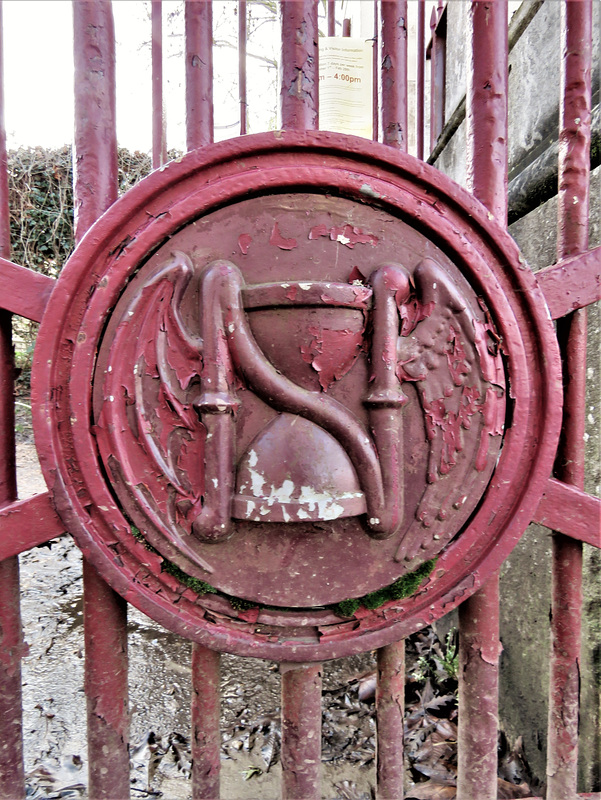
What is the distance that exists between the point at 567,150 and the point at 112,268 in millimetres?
910

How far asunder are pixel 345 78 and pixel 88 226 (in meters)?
1.29

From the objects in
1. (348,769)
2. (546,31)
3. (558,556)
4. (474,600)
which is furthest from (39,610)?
(546,31)

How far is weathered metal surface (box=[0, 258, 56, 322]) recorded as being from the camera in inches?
33.4

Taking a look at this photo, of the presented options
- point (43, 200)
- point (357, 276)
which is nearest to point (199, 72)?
point (357, 276)

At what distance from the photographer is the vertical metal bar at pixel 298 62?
2.82 feet

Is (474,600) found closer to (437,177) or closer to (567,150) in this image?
(437,177)

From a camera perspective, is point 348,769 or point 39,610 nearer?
point 348,769

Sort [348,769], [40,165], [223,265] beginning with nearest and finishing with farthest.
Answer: [223,265]
[348,769]
[40,165]

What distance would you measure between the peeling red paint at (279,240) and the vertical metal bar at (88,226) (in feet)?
1.07

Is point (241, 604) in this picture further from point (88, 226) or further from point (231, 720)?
point (231, 720)

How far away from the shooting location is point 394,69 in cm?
97

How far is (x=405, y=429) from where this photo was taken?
87cm

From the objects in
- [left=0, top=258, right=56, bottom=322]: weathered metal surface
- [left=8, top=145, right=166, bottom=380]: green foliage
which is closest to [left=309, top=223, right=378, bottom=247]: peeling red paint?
[left=0, top=258, right=56, bottom=322]: weathered metal surface

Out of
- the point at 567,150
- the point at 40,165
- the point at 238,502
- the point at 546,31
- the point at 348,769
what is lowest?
the point at 348,769
